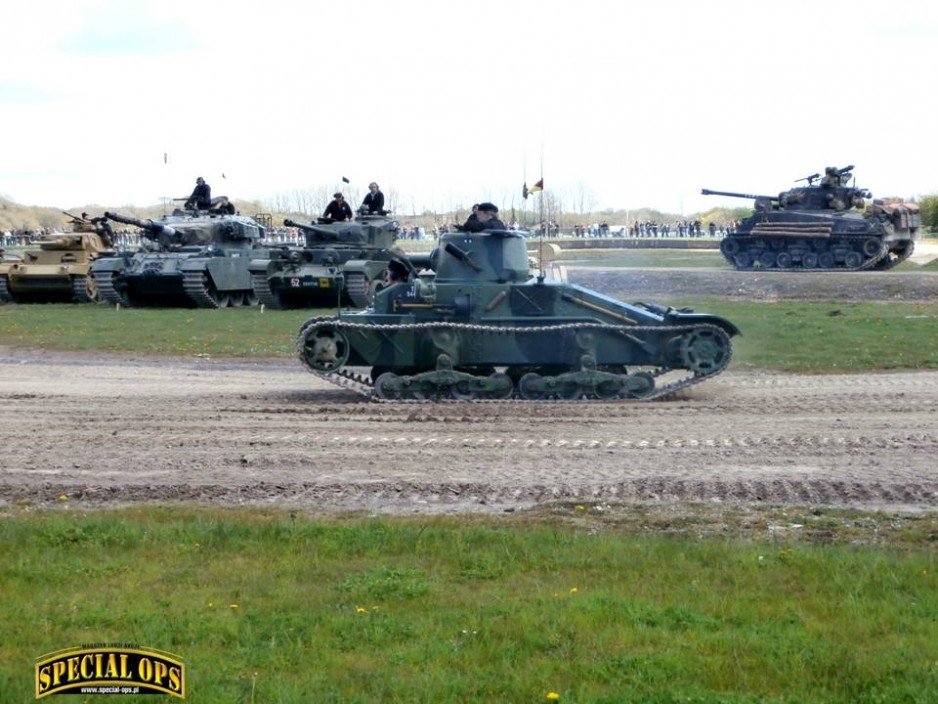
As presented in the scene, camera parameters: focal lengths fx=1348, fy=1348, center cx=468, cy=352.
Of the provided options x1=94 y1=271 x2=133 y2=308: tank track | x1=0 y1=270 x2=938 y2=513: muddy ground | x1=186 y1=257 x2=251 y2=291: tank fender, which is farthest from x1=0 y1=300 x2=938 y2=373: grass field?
x1=0 y1=270 x2=938 y2=513: muddy ground

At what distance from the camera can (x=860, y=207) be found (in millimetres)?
45062

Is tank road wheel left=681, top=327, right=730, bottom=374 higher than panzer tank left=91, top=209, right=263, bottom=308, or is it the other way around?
panzer tank left=91, top=209, right=263, bottom=308

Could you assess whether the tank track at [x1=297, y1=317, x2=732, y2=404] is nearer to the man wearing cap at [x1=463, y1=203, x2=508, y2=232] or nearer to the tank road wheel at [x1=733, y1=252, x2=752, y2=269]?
the man wearing cap at [x1=463, y1=203, x2=508, y2=232]

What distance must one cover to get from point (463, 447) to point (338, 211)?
21.5 m

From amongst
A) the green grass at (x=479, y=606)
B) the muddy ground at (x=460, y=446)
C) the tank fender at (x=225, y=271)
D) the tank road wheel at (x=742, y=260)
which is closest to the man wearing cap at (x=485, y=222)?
the muddy ground at (x=460, y=446)

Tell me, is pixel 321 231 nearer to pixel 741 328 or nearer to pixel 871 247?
pixel 741 328

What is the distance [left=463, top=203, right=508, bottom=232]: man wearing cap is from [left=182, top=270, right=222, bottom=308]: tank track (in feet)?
49.8

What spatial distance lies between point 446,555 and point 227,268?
25.2m

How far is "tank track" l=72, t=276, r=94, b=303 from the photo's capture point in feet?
115

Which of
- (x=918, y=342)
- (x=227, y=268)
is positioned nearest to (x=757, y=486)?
(x=918, y=342)

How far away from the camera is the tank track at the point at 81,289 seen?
3500 centimetres

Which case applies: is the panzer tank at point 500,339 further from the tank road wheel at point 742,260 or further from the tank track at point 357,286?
the tank road wheel at point 742,260

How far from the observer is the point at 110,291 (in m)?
32.8

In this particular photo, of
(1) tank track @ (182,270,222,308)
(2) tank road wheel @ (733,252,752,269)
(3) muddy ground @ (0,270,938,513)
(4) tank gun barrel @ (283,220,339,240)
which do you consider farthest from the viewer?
(2) tank road wheel @ (733,252,752,269)
